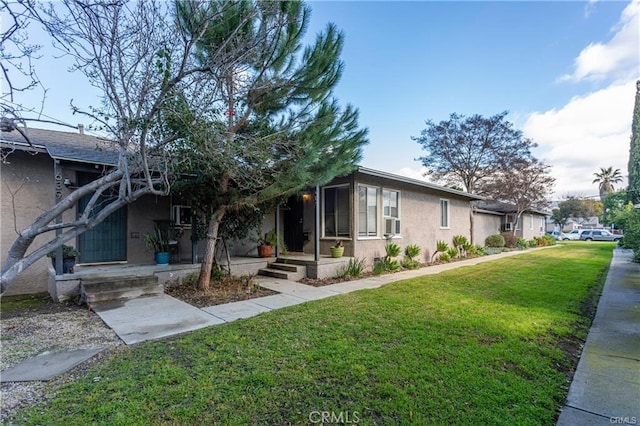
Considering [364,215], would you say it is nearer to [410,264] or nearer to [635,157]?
[410,264]

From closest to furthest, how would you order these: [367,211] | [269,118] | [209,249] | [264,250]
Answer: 1. [269,118]
2. [209,249]
3. [264,250]
4. [367,211]

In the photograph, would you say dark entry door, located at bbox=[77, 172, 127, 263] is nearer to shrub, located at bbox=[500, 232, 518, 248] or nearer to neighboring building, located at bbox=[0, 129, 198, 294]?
neighboring building, located at bbox=[0, 129, 198, 294]

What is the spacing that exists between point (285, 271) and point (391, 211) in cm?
479

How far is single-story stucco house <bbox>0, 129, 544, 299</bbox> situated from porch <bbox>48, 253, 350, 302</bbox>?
0.03 m

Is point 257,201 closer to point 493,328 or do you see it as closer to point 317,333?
point 317,333

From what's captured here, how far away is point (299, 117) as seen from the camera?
663 cm

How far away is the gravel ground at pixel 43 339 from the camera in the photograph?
283 cm

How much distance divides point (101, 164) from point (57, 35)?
4.03 m

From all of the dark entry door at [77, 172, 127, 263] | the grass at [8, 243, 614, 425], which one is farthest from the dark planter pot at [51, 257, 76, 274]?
the grass at [8, 243, 614, 425]

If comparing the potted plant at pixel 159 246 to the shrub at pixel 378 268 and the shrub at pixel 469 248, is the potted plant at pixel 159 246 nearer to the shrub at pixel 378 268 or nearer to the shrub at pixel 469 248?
the shrub at pixel 378 268

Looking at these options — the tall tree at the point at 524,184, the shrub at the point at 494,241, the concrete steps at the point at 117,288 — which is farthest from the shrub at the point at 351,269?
the tall tree at the point at 524,184

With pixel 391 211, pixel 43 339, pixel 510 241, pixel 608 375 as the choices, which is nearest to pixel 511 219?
pixel 510 241

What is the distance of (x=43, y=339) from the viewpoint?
14.0 ft

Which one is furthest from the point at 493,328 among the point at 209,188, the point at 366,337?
the point at 209,188
